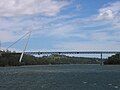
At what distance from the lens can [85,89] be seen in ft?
192

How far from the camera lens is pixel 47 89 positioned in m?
58.6

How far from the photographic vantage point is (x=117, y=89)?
57.5 meters

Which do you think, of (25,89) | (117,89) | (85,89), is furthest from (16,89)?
(117,89)

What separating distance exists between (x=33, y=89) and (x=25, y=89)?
3.77ft

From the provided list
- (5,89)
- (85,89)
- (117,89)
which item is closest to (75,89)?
(85,89)

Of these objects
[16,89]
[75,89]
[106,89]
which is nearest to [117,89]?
[106,89]

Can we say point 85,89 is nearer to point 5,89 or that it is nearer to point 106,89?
point 106,89

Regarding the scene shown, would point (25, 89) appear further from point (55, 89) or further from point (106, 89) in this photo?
point (106, 89)

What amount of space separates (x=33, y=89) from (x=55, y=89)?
10.4ft

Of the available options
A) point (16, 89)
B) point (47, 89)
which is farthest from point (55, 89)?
point (16, 89)

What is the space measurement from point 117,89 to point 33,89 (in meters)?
12.0

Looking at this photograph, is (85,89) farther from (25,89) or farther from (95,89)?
(25,89)

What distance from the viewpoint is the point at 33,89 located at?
2296 inches

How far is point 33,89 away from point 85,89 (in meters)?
7.50
